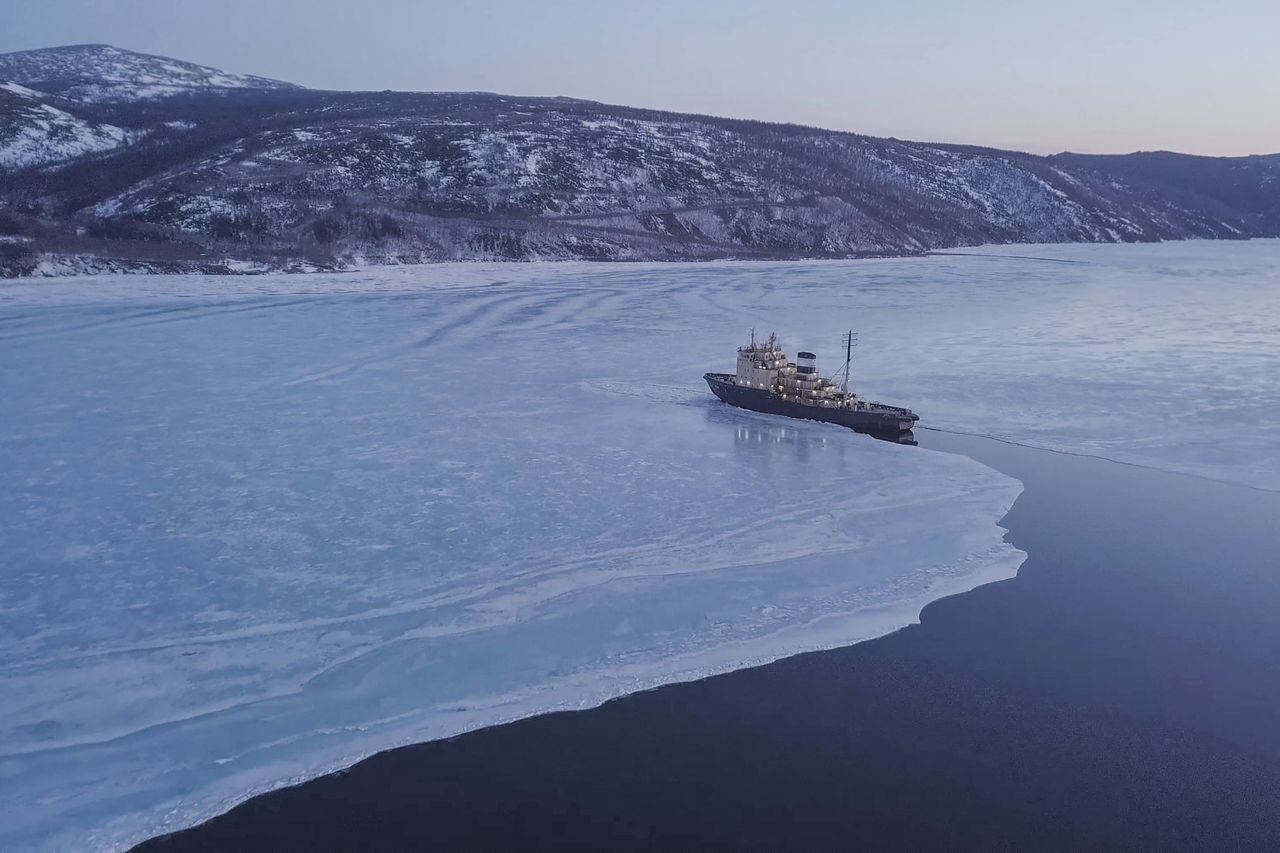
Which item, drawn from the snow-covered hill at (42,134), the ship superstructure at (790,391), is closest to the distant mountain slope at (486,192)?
the snow-covered hill at (42,134)

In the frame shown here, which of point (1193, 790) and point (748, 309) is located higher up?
point (748, 309)

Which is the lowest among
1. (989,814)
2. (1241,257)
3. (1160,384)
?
(989,814)

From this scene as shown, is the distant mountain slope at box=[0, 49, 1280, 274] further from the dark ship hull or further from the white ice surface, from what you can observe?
the dark ship hull

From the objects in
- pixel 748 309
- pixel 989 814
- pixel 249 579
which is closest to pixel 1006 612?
pixel 989 814

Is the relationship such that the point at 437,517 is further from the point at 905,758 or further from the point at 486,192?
the point at 486,192

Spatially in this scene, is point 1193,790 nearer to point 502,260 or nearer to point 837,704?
point 837,704

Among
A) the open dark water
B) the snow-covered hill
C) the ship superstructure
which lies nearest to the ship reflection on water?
the ship superstructure

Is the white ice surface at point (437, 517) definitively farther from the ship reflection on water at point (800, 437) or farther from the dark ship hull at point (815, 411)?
the dark ship hull at point (815, 411)
